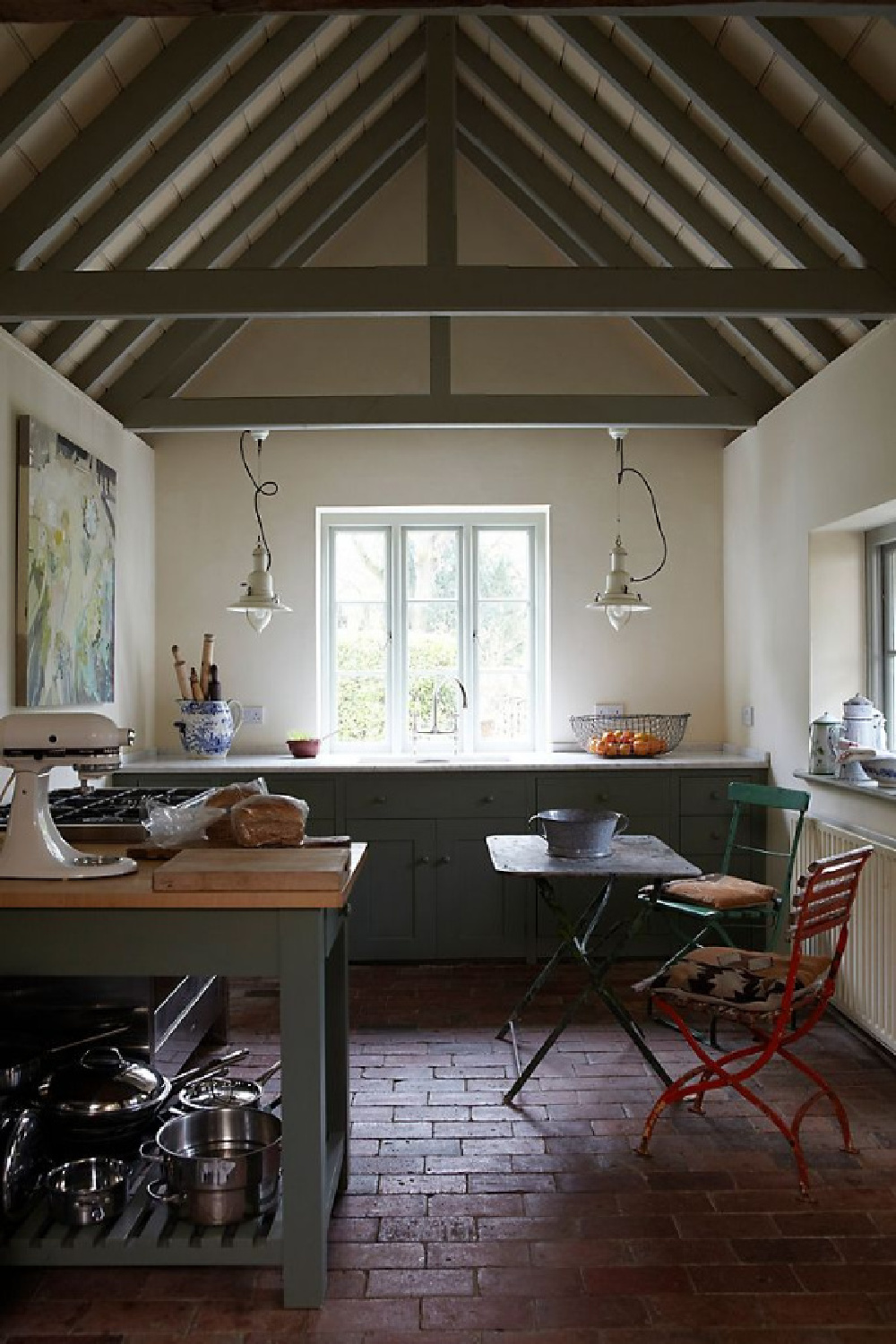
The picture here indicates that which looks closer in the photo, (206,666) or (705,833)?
(705,833)

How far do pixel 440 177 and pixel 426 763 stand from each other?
104 inches

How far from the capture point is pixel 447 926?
5363 millimetres

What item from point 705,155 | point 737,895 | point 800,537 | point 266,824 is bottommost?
point 737,895

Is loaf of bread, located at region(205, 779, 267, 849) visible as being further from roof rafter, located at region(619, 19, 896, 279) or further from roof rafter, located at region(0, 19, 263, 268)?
roof rafter, located at region(619, 19, 896, 279)

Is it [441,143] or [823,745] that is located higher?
[441,143]

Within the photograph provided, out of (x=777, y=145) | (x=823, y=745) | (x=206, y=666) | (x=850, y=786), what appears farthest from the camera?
(x=206, y=666)

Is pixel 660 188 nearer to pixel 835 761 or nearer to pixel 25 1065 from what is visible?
pixel 835 761

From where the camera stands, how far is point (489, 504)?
6047 millimetres

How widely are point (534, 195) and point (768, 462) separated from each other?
1.77m

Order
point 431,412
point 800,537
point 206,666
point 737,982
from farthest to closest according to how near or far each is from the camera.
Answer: point 206,666 → point 431,412 → point 800,537 → point 737,982

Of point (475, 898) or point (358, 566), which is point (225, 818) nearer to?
point (475, 898)

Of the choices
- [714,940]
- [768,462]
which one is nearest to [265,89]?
[768,462]

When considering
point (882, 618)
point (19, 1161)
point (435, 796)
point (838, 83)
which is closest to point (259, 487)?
point (435, 796)

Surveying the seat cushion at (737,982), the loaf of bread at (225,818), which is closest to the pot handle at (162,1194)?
the loaf of bread at (225,818)
